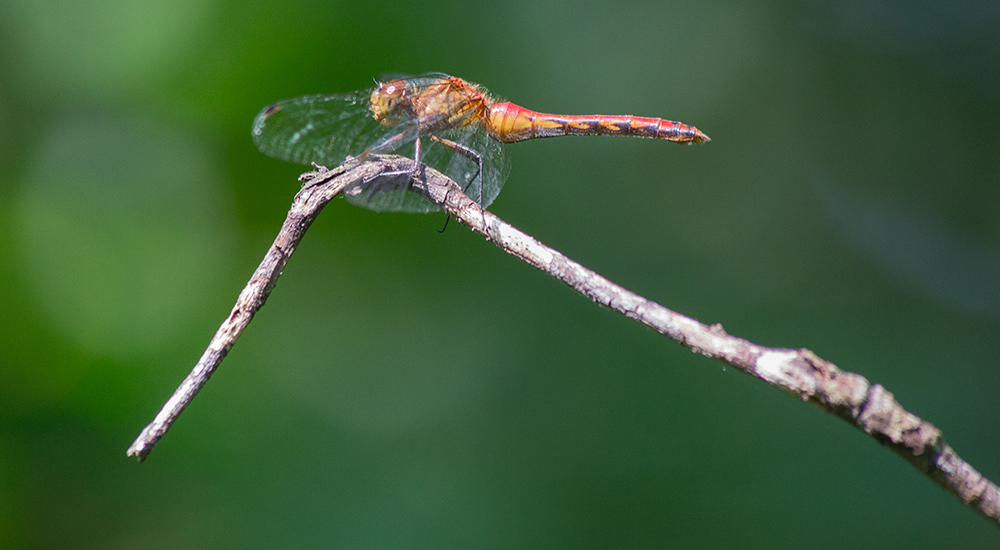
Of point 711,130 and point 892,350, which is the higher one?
point 711,130

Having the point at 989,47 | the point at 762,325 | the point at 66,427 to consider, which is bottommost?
the point at 66,427

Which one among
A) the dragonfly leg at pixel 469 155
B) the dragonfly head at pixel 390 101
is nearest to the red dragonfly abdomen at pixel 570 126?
the dragonfly leg at pixel 469 155

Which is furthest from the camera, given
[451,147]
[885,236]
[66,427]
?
[885,236]

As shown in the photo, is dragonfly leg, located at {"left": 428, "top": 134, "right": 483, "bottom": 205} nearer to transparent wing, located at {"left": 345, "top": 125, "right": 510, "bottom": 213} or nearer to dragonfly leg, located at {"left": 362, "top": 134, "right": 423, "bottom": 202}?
transparent wing, located at {"left": 345, "top": 125, "right": 510, "bottom": 213}

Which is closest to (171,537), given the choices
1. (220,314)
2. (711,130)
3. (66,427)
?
(66,427)

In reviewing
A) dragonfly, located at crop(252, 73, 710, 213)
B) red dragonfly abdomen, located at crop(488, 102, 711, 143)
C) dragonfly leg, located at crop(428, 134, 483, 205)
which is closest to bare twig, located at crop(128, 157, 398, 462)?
dragonfly, located at crop(252, 73, 710, 213)

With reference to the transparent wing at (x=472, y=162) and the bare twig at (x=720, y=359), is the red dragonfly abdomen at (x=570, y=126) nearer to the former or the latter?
the transparent wing at (x=472, y=162)

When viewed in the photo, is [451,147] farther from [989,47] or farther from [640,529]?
[989,47]

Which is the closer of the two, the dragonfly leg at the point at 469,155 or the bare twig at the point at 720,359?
the bare twig at the point at 720,359
